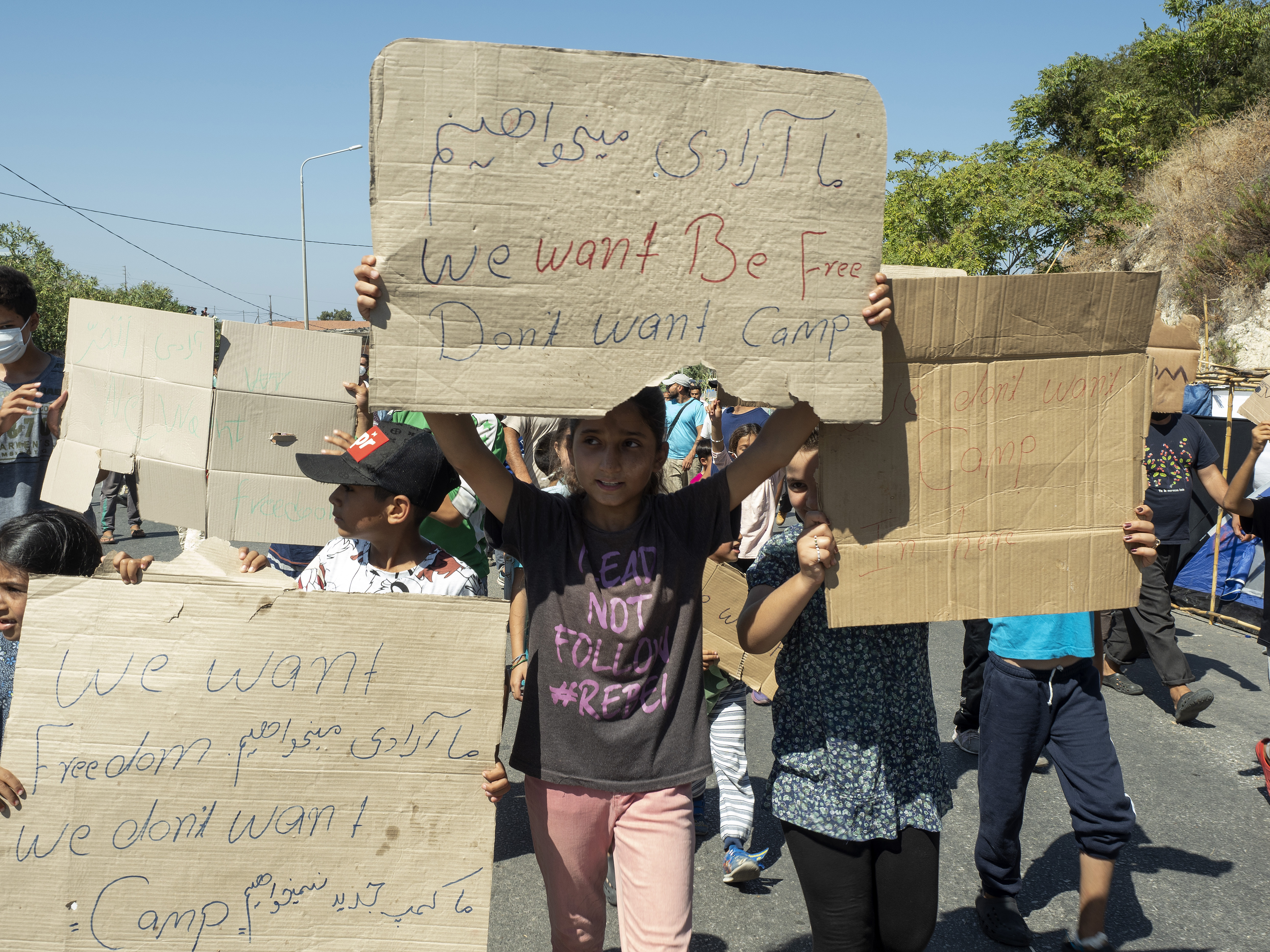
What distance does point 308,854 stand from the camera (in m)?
1.83

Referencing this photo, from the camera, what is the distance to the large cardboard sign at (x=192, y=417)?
4.20 metres

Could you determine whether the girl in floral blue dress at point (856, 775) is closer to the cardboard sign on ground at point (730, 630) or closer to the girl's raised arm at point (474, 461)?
the girl's raised arm at point (474, 461)

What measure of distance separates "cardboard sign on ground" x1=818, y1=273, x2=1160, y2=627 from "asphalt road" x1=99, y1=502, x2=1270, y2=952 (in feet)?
5.98

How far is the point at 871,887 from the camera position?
226 cm

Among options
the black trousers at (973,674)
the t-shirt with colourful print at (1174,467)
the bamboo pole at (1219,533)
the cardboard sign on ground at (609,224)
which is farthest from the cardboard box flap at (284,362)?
the bamboo pole at (1219,533)

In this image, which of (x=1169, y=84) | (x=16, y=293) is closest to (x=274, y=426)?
(x=16, y=293)

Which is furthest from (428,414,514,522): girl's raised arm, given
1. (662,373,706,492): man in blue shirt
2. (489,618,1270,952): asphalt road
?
(662,373,706,492): man in blue shirt

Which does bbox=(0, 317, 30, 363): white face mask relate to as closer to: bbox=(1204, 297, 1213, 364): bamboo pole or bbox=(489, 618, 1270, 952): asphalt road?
bbox=(489, 618, 1270, 952): asphalt road

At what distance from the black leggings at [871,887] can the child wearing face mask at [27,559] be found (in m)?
1.94

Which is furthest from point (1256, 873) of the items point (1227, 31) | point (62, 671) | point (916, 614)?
point (1227, 31)

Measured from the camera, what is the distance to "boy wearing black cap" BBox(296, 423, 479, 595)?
101 inches

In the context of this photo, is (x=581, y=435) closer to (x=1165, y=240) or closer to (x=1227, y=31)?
(x=1165, y=240)

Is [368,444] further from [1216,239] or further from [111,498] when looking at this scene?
[1216,239]

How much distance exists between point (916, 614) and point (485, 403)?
104 centimetres
